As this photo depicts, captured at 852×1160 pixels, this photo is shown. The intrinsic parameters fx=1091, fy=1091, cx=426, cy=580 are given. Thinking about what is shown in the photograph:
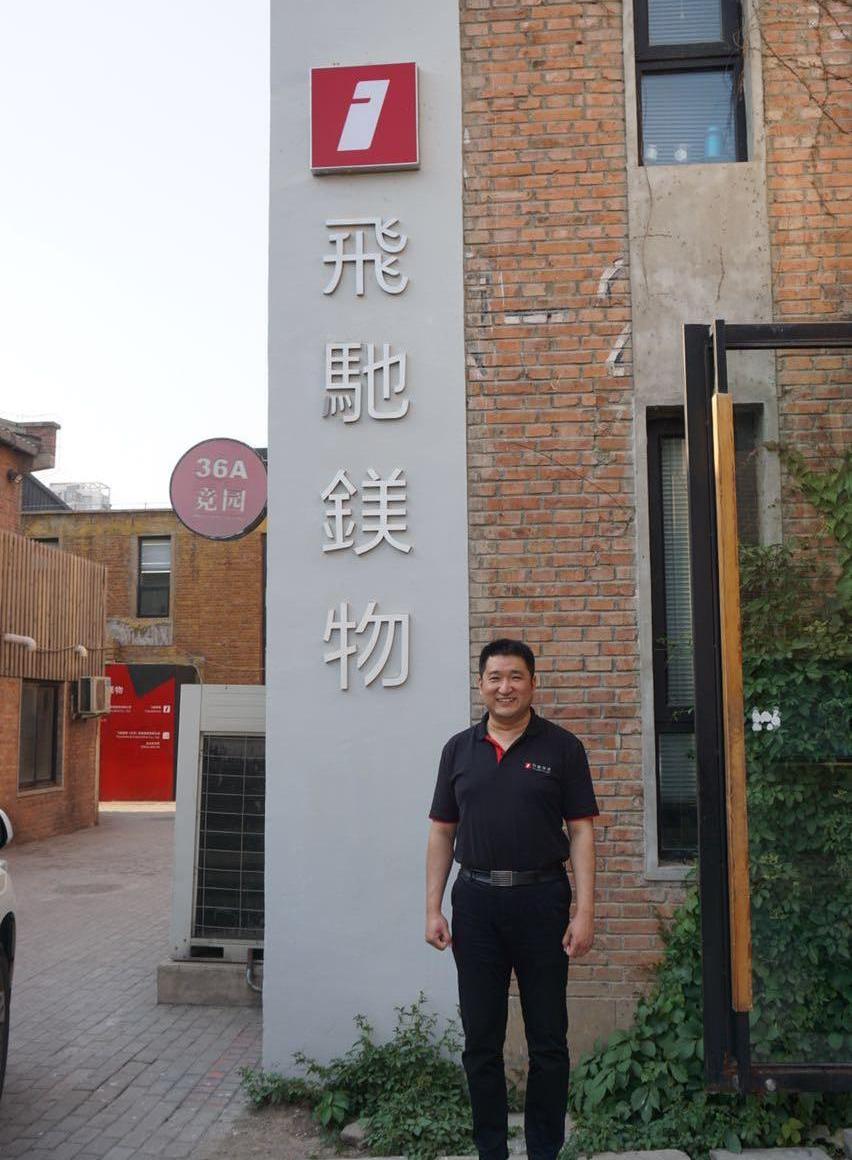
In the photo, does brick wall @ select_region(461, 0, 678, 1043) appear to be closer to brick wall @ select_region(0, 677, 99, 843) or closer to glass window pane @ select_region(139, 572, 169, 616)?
brick wall @ select_region(0, 677, 99, 843)

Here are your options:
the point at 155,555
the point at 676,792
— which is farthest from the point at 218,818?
the point at 155,555

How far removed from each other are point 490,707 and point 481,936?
2.77ft

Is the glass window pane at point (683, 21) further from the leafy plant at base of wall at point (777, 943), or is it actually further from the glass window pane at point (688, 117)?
the leafy plant at base of wall at point (777, 943)

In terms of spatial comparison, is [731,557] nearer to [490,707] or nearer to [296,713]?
[490,707]

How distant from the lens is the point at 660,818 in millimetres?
5680

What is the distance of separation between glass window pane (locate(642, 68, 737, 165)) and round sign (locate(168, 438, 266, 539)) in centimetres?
378

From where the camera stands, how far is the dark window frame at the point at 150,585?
→ 2902 centimetres

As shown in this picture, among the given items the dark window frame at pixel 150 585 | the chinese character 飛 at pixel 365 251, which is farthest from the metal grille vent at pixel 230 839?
the dark window frame at pixel 150 585

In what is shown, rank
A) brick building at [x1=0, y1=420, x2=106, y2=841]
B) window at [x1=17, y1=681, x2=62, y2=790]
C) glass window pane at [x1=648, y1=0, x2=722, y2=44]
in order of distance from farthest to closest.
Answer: window at [x1=17, y1=681, x2=62, y2=790] < brick building at [x1=0, y1=420, x2=106, y2=841] < glass window pane at [x1=648, y1=0, x2=722, y2=44]

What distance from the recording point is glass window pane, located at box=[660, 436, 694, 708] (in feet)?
18.9

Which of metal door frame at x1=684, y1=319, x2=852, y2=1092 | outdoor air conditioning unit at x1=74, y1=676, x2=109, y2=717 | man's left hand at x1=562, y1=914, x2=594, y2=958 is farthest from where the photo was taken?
outdoor air conditioning unit at x1=74, y1=676, x2=109, y2=717

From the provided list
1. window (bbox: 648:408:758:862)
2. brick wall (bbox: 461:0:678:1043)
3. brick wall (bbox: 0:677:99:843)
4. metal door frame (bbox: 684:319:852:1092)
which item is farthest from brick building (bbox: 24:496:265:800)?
metal door frame (bbox: 684:319:852:1092)

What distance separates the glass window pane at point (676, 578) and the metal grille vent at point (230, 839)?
10.1 feet

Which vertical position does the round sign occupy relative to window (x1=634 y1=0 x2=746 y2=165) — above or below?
below
